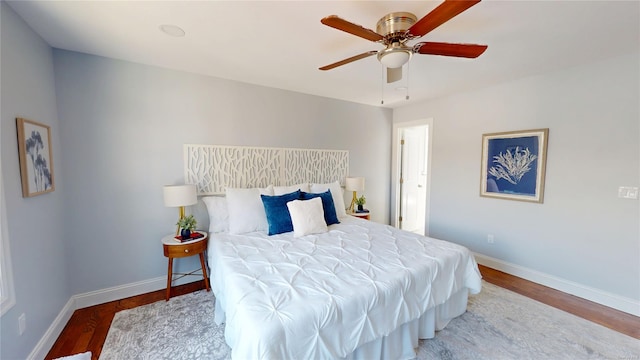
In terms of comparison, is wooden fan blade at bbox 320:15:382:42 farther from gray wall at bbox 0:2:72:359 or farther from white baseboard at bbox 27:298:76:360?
white baseboard at bbox 27:298:76:360

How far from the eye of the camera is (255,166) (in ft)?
10.9

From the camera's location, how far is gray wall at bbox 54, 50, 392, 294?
93.7 inches

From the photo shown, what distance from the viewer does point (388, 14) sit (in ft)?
5.35

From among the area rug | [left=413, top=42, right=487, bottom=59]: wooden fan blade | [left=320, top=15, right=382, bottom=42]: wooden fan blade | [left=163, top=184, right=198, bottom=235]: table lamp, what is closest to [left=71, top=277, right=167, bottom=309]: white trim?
the area rug

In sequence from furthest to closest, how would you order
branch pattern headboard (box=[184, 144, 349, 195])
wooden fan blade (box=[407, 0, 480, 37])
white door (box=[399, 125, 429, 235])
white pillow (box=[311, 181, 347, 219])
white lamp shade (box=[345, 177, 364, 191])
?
white door (box=[399, 125, 429, 235]) → white lamp shade (box=[345, 177, 364, 191]) → white pillow (box=[311, 181, 347, 219]) → branch pattern headboard (box=[184, 144, 349, 195]) → wooden fan blade (box=[407, 0, 480, 37])

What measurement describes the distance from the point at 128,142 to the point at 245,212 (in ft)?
4.56

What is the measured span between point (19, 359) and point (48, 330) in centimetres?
41

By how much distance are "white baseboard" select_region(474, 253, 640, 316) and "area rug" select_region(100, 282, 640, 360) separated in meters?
0.56

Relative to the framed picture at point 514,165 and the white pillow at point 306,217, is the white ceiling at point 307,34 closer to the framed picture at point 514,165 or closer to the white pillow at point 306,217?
the framed picture at point 514,165

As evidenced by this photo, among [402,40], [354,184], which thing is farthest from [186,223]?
[402,40]

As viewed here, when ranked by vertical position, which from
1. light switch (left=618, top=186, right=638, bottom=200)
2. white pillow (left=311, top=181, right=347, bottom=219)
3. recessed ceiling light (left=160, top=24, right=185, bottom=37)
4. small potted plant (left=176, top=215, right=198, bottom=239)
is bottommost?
small potted plant (left=176, top=215, right=198, bottom=239)

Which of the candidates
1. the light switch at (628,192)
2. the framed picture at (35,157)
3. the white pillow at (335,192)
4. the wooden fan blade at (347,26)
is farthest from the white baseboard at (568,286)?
the framed picture at (35,157)

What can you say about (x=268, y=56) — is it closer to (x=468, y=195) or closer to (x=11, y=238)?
(x=11, y=238)

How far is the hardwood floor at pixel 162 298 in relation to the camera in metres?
1.94
